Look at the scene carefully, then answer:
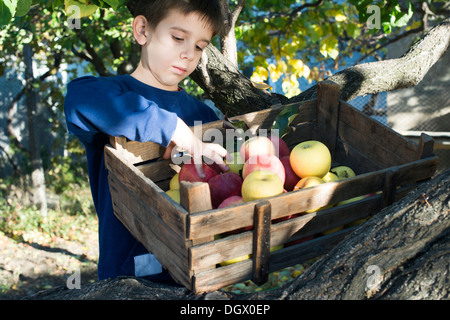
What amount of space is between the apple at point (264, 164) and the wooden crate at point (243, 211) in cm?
19

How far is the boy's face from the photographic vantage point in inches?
68.1

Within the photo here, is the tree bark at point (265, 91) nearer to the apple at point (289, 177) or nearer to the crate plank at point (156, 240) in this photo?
the apple at point (289, 177)

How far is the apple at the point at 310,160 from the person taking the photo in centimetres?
156

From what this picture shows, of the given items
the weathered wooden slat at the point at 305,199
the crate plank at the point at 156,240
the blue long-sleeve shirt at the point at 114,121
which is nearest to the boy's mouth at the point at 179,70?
the blue long-sleeve shirt at the point at 114,121

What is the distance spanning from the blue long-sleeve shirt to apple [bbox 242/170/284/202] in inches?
12.7

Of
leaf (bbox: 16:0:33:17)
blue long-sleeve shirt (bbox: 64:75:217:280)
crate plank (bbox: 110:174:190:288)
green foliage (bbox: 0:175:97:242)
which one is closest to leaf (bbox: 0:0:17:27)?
leaf (bbox: 16:0:33:17)

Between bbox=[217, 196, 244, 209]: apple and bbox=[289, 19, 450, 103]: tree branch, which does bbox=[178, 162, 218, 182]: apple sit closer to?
bbox=[217, 196, 244, 209]: apple

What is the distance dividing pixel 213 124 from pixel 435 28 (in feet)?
6.14

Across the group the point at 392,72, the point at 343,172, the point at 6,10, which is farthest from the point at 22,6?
the point at 392,72

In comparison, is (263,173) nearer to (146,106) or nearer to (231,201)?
(231,201)

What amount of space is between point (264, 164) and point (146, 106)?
1.42ft

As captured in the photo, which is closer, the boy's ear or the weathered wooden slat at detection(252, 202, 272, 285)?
the weathered wooden slat at detection(252, 202, 272, 285)
